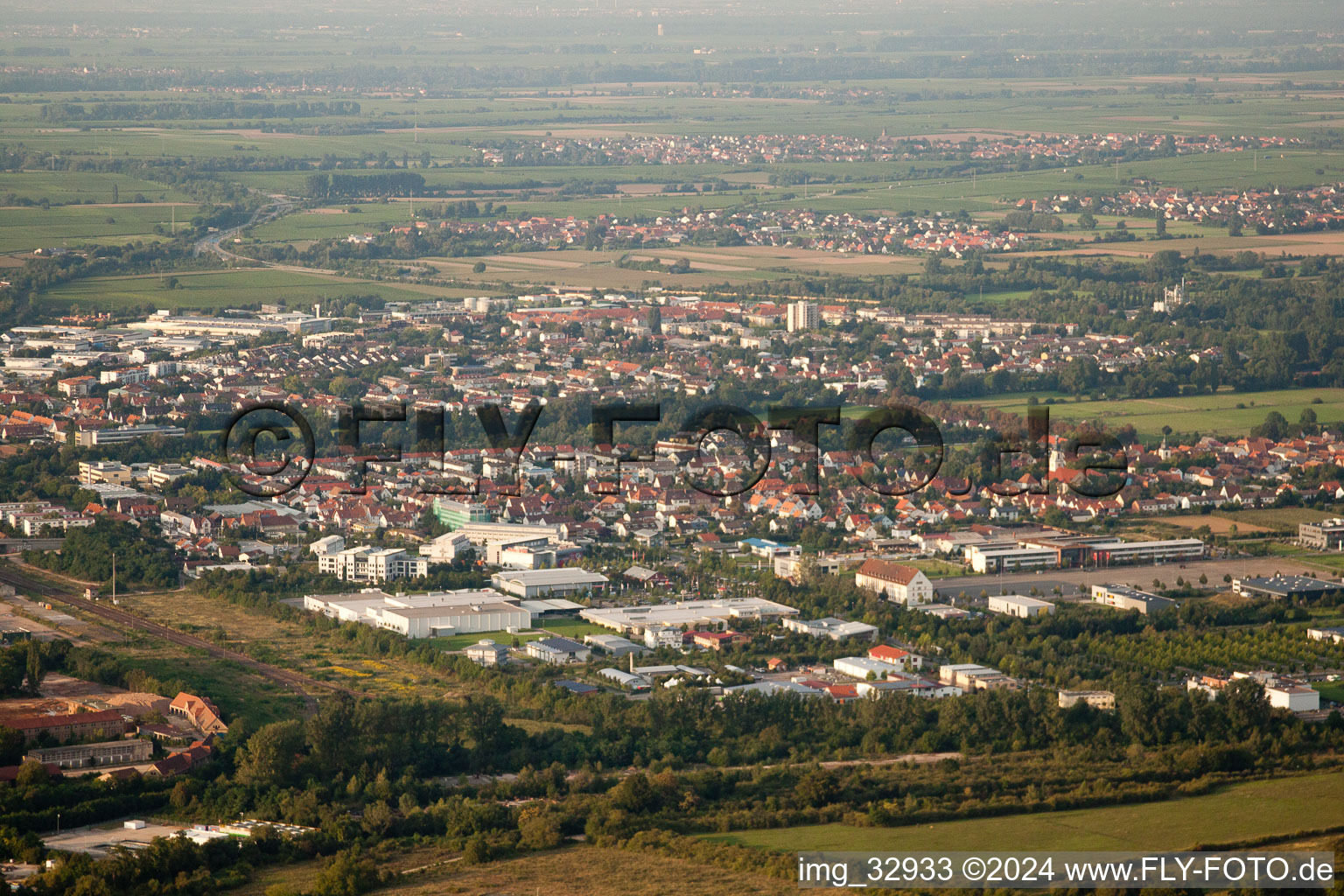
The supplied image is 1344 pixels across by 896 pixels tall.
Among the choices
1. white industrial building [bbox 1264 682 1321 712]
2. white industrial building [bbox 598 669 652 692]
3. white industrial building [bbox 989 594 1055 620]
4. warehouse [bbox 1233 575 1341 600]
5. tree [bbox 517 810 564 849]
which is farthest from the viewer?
warehouse [bbox 1233 575 1341 600]

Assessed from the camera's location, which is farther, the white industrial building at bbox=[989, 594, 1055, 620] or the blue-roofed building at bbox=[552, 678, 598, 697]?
the white industrial building at bbox=[989, 594, 1055, 620]

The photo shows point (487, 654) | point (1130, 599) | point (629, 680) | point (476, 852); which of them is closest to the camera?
point (476, 852)

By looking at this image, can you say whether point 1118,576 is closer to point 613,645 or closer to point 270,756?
point 613,645

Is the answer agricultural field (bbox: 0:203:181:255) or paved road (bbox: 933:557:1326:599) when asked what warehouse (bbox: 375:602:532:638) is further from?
agricultural field (bbox: 0:203:181:255)

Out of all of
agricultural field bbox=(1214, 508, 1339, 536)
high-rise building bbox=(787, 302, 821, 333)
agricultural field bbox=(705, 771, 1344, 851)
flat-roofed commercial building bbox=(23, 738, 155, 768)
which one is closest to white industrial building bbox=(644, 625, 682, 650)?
agricultural field bbox=(705, 771, 1344, 851)

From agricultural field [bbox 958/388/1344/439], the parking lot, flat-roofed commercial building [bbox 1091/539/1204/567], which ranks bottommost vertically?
the parking lot

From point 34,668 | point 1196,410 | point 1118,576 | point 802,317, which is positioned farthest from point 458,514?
point 802,317

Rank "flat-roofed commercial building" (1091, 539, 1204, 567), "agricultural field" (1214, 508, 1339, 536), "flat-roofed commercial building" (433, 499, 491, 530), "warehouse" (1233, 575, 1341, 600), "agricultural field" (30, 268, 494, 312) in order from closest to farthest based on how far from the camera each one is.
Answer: "warehouse" (1233, 575, 1341, 600)
"flat-roofed commercial building" (1091, 539, 1204, 567)
"flat-roofed commercial building" (433, 499, 491, 530)
"agricultural field" (1214, 508, 1339, 536)
"agricultural field" (30, 268, 494, 312)
